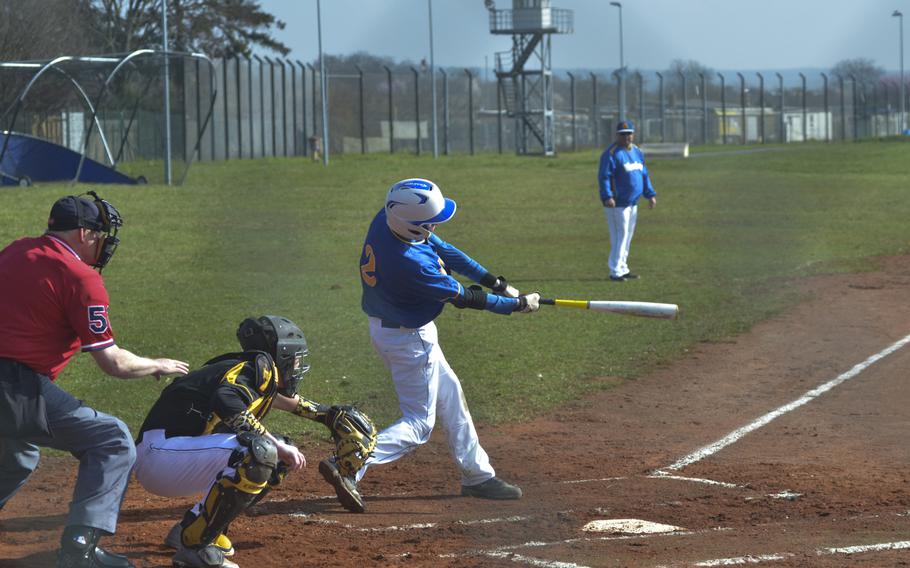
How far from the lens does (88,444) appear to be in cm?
534

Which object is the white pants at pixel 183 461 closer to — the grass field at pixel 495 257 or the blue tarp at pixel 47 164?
the grass field at pixel 495 257

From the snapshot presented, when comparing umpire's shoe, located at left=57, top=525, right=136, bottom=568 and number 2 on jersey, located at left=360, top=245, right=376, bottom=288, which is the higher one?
number 2 on jersey, located at left=360, top=245, right=376, bottom=288

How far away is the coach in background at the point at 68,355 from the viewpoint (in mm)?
5102

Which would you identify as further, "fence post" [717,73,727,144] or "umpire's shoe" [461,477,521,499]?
"fence post" [717,73,727,144]

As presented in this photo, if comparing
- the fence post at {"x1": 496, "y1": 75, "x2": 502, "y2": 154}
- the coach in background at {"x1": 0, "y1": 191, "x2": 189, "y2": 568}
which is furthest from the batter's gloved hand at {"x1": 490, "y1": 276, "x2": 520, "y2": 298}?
the fence post at {"x1": 496, "y1": 75, "x2": 502, "y2": 154}

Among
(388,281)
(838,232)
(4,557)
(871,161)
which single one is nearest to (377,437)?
(388,281)

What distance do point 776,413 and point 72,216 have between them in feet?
20.5

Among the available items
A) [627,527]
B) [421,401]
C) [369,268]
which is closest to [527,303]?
[421,401]

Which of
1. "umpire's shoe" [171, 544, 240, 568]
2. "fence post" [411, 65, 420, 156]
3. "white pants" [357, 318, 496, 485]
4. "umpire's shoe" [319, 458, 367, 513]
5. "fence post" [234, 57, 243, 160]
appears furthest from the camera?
"fence post" [411, 65, 420, 156]

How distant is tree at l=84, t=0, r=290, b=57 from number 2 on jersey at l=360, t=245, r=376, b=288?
118ft

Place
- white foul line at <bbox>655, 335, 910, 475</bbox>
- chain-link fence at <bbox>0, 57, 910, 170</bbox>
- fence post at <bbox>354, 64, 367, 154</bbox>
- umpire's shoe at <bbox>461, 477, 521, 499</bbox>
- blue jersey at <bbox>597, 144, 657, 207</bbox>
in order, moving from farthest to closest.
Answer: fence post at <bbox>354, 64, 367, 154</bbox>, chain-link fence at <bbox>0, 57, 910, 170</bbox>, blue jersey at <bbox>597, 144, 657, 207</bbox>, white foul line at <bbox>655, 335, 910, 475</bbox>, umpire's shoe at <bbox>461, 477, 521, 499</bbox>

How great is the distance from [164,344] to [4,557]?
6645 mm

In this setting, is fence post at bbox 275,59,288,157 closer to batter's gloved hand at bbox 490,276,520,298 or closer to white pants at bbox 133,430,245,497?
batter's gloved hand at bbox 490,276,520,298

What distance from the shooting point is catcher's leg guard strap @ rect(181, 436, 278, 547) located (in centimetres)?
538
